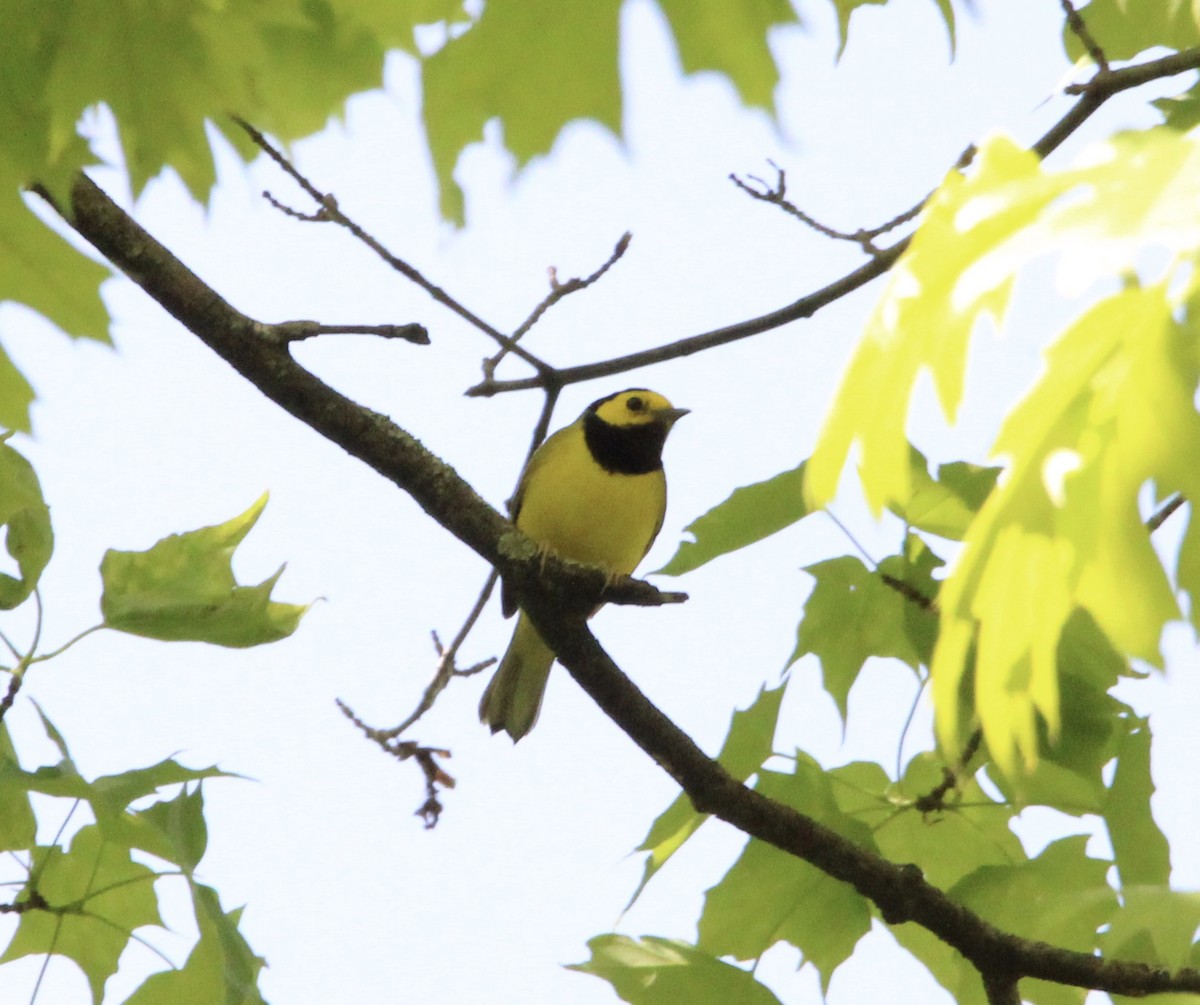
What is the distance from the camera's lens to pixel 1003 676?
1.29 meters

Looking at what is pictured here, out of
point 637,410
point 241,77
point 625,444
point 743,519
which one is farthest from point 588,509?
point 241,77

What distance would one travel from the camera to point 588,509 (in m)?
5.84

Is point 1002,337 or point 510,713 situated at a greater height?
point 510,713

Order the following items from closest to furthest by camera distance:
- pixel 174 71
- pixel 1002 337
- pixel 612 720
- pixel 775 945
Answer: pixel 1002 337 → pixel 174 71 → pixel 775 945 → pixel 612 720

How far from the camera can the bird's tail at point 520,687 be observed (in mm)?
6402

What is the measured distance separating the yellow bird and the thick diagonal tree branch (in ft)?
8.70

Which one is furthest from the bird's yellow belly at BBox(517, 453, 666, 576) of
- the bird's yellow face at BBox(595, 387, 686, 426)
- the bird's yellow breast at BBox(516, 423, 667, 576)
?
the bird's yellow face at BBox(595, 387, 686, 426)

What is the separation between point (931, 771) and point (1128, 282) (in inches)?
76.9

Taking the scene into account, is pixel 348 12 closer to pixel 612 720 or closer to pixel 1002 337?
pixel 1002 337

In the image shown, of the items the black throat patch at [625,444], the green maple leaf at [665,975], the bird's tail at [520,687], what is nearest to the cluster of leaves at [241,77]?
the green maple leaf at [665,975]

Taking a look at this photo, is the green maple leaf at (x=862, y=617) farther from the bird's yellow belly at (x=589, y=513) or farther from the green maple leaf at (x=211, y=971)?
the bird's yellow belly at (x=589, y=513)

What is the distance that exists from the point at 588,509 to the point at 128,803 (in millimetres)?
3574

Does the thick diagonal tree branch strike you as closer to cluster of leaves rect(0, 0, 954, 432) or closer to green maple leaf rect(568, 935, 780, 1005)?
green maple leaf rect(568, 935, 780, 1005)

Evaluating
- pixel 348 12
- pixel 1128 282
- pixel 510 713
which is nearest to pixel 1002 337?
pixel 1128 282
